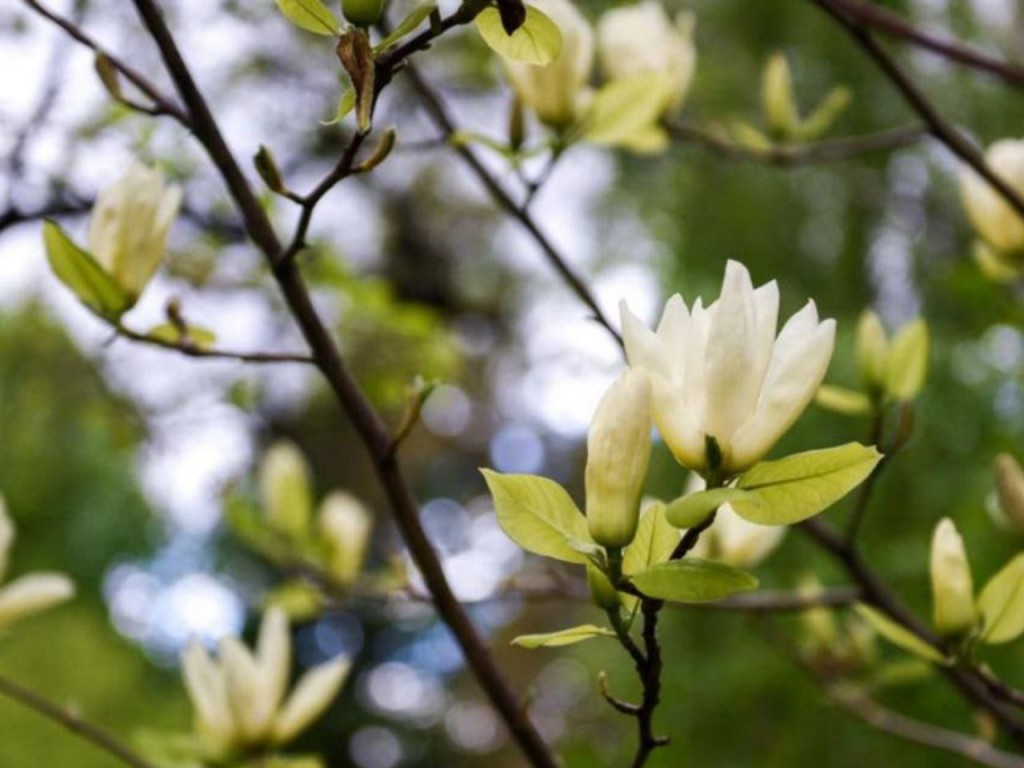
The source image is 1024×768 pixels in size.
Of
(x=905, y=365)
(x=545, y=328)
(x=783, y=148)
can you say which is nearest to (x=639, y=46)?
(x=783, y=148)

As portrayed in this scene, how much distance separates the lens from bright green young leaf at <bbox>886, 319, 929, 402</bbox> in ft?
1.73

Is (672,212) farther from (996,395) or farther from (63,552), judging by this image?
(63,552)

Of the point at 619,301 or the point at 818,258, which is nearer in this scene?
the point at 619,301

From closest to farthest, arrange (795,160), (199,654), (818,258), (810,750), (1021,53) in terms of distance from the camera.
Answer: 1. (199,654)
2. (795,160)
3. (810,750)
4. (1021,53)
5. (818,258)

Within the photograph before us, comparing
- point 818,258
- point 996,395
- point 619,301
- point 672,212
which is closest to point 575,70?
point 619,301

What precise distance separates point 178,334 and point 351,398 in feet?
0.30

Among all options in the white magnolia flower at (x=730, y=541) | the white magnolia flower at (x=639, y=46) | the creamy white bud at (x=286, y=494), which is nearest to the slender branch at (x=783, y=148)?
the white magnolia flower at (x=639, y=46)

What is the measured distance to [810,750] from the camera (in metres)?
1.05

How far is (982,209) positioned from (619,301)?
36 centimetres

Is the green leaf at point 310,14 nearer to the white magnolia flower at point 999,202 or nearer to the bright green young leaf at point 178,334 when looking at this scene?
the bright green young leaf at point 178,334

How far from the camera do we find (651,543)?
309mm

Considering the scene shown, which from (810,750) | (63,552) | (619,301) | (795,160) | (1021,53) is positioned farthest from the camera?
(63,552)

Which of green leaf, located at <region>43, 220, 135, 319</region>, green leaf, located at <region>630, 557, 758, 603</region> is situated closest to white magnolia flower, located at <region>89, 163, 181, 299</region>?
green leaf, located at <region>43, 220, 135, 319</region>

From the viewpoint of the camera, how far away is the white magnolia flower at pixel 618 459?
0.30 meters
